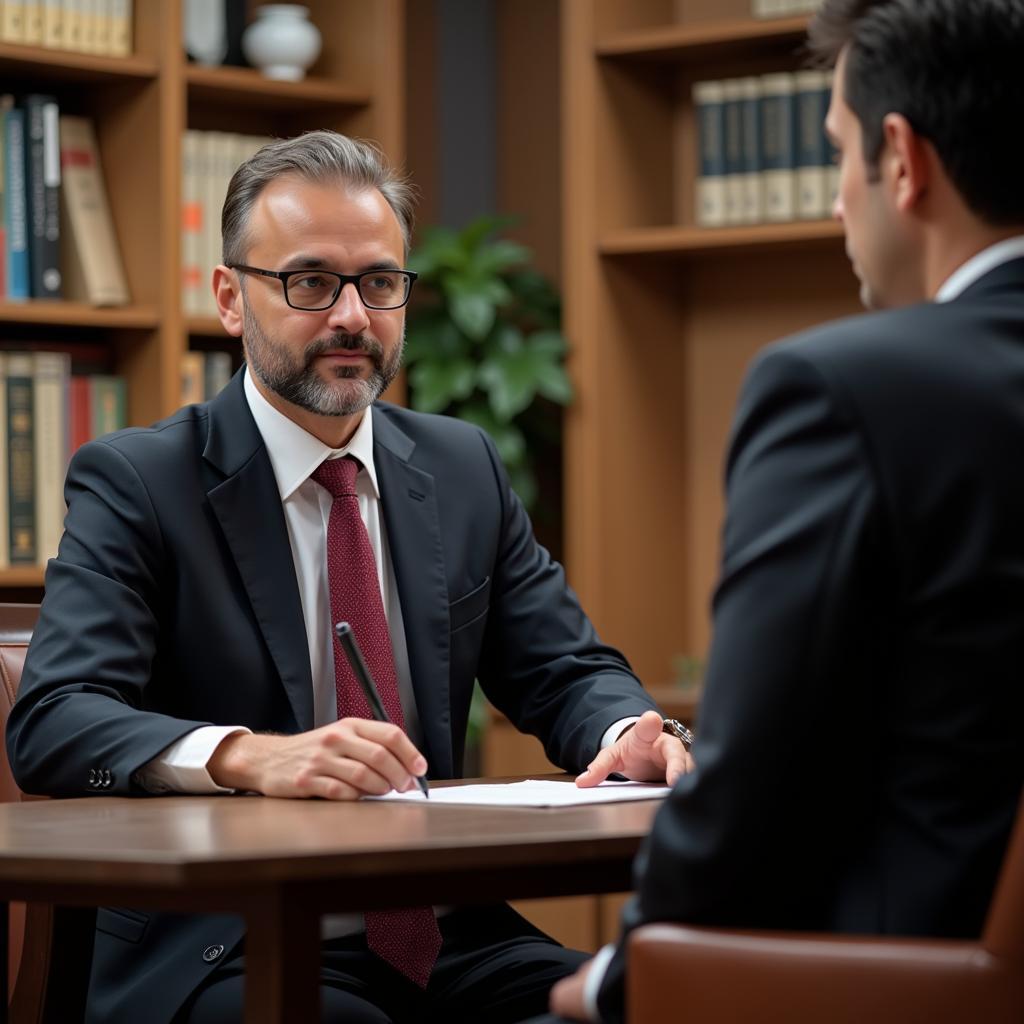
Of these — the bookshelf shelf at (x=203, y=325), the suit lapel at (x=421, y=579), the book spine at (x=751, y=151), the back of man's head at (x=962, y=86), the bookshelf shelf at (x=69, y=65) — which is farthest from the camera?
the book spine at (x=751, y=151)

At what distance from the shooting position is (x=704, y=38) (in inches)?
156

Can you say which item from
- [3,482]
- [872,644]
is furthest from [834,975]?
[3,482]

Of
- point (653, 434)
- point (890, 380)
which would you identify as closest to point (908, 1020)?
point (890, 380)

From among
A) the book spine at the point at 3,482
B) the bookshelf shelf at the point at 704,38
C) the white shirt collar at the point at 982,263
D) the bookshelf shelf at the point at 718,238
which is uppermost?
the bookshelf shelf at the point at 704,38

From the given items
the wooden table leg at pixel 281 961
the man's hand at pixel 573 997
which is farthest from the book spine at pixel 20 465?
the man's hand at pixel 573 997

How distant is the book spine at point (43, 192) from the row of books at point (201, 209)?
29 cm

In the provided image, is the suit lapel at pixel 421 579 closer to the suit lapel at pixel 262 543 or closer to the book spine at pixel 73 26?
the suit lapel at pixel 262 543

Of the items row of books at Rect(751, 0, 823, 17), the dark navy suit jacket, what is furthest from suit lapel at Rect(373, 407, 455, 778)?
row of books at Rect(751, 0, 823, 17)

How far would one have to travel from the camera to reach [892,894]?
120 centimetres

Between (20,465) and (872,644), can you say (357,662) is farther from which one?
(20,465)

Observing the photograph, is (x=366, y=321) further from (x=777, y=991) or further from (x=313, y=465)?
(x=777, y=991)

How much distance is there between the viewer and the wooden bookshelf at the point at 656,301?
4004 millimetres

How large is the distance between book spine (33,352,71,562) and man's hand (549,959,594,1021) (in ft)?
8.38

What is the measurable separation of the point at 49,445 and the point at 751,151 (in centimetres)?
175
